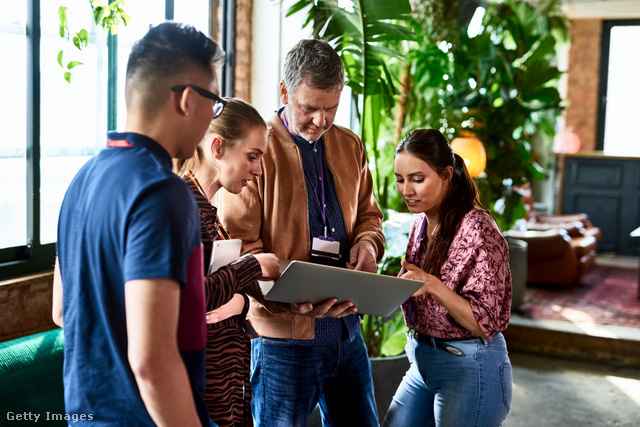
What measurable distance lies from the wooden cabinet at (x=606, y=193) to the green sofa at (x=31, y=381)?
8.28 meters

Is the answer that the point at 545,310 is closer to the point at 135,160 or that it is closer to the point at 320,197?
the point at 320,197

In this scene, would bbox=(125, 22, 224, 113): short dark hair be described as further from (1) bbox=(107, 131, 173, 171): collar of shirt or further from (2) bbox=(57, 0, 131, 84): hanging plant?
(2) bbox=(57, 0, 131, 84): hanging plant

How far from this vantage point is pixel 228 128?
1.50 meters

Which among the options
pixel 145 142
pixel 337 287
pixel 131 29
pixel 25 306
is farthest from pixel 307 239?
pixel 131 29

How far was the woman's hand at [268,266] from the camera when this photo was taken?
4.61ft

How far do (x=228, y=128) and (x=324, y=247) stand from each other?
50 cm

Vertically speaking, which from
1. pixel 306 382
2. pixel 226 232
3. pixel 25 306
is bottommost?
pixel 306 382

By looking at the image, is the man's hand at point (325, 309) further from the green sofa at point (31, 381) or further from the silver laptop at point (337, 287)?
the green sofa at point (31, 381)

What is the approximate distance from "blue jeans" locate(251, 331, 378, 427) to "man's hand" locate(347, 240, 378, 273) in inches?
9.1

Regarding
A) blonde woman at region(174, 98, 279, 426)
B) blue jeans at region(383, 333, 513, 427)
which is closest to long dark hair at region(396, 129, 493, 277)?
blue jeans at region(383, 333, 513, 427)

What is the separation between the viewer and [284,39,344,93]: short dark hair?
5.62 feet

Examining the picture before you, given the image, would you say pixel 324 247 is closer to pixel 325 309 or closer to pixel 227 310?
pixel 325 309

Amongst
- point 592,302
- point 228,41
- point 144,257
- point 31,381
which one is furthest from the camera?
point 592,302

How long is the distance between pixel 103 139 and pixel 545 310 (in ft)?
13.7
